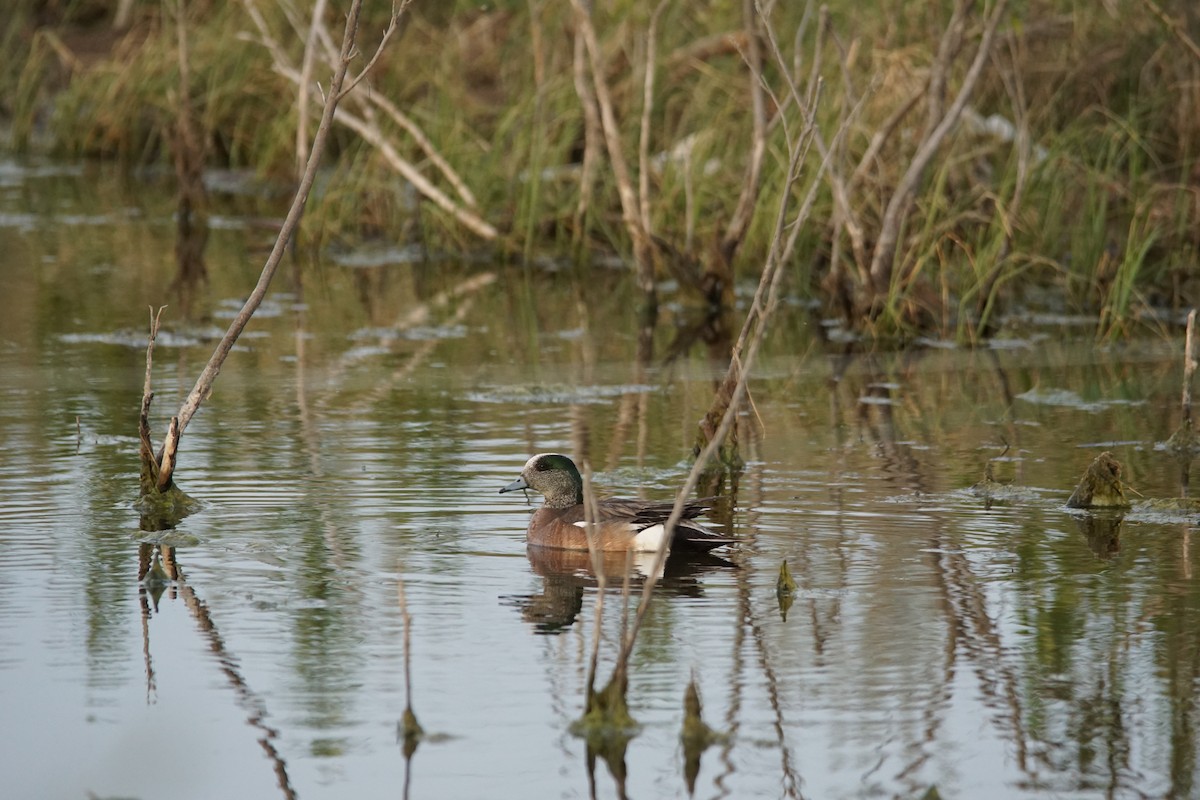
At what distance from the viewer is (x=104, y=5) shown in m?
24.5

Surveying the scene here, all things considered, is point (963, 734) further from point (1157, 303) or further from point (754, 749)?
point (1157, 303)

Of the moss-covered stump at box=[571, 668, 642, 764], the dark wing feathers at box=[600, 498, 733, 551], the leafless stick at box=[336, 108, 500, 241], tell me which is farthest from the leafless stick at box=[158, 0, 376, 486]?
the leafless stick at box=[336, 108, 500, 241]

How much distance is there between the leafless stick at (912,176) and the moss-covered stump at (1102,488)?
4.29m

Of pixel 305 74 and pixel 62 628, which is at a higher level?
pixel 305 74

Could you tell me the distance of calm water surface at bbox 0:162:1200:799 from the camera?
4.91 meters

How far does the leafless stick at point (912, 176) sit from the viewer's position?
11.4m

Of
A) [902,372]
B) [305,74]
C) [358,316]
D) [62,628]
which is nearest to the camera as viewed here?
[62,628]

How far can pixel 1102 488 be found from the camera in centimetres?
755

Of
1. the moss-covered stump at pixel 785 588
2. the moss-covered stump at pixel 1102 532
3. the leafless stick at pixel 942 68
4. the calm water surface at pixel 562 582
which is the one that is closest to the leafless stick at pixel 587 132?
the calm water surface at pixel 562 582

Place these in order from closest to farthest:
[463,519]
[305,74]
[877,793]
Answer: [877,793]
[463,519]
[305,74]

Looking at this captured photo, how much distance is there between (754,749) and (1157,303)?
9181 mm

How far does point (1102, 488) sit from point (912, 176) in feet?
14.4

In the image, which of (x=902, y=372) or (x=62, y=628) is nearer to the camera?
(x=62, y=628)

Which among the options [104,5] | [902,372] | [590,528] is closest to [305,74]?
[902,372]
